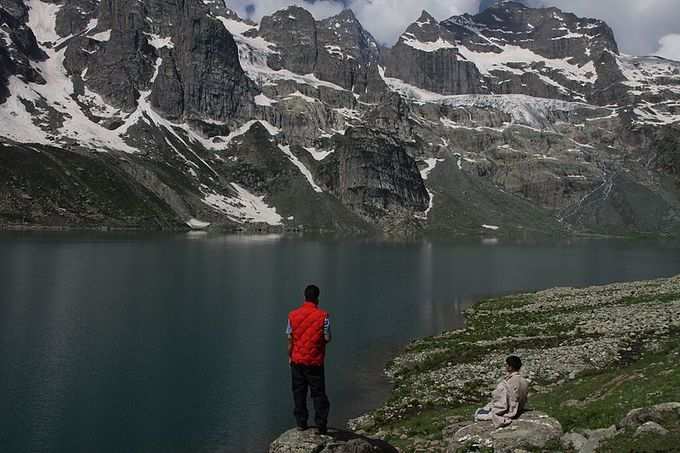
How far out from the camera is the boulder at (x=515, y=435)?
16.0m

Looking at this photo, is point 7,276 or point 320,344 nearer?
point 320,344

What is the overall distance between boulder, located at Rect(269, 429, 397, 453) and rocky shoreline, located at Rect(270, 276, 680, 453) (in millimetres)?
3065

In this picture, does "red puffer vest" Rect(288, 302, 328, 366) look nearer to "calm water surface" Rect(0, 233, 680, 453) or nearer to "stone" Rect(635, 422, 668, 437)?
"stone" Rect(635, 422, 668, 437)

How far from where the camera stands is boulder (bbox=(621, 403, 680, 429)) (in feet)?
52.7

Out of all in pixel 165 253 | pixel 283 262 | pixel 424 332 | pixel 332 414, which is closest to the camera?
pixel 332 414

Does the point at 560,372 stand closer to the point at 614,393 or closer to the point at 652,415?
the point at 614,393

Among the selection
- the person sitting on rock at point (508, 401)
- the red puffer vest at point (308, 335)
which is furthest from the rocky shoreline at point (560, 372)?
the red puffer vest at point (308, 335)

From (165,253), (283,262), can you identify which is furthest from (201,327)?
(165,253)

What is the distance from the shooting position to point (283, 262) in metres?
144

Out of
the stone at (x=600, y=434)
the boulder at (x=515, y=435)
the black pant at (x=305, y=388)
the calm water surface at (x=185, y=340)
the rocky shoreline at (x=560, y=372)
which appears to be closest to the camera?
the stone at (x=600, y=434)

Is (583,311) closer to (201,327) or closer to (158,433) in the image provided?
(201,327)

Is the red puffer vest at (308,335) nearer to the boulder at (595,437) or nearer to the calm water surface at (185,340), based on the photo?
the boulder at (595,437)

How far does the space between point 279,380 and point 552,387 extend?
1925 centimetres

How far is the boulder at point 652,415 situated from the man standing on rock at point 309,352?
813cm
